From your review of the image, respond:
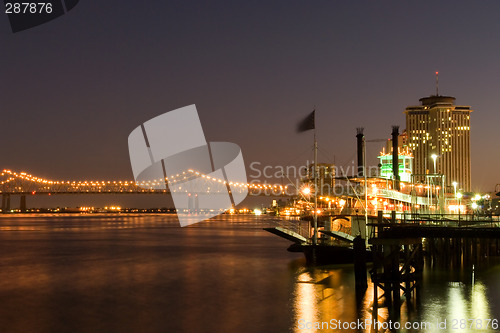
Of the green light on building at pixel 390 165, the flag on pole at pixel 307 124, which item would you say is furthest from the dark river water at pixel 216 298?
the green light on building at pixel 390 165

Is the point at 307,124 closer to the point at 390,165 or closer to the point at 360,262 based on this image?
the point at 360,262

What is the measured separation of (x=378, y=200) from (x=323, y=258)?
13773 mm

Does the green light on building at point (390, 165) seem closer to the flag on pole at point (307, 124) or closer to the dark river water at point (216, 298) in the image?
the dark river water at point (216, 298)

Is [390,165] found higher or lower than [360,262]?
higher

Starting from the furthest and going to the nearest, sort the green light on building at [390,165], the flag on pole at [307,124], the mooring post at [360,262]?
the green light on building at [390,165], the flag on pole at [307,124], the mooring post at [360,262]

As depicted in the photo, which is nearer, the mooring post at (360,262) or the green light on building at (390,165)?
the mooring post at (360,262)

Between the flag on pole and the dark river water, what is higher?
the flag on pole

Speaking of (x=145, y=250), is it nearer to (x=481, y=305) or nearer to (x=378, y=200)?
(x=378, y=200)

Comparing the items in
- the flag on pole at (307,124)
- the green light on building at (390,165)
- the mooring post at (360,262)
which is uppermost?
the flag on pole at (307,124)

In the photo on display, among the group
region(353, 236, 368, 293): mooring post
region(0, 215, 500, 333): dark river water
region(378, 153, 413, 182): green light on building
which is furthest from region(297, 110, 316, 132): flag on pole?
region(378, 153, 413, 182): green light on building

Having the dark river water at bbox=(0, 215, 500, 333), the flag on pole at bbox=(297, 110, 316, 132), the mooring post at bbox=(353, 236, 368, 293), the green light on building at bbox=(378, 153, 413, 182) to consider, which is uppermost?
the flag on pole at bbox=(297, 110, 316, 132)

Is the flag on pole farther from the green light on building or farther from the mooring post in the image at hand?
the green light on building

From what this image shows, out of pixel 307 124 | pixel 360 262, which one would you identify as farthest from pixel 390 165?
pixel 360 262

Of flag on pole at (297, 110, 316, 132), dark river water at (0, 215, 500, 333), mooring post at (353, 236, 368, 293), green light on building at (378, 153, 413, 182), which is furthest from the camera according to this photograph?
green light on building at (378, 153, 413, 182)
